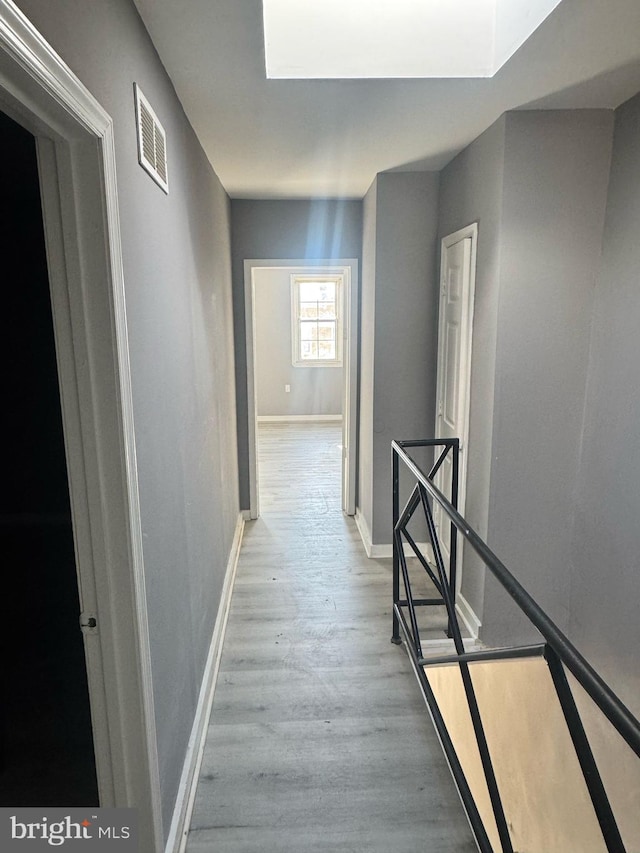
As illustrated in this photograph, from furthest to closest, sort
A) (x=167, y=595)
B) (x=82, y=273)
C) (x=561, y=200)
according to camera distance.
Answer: (x=561, y=200) < (x=167, y=595) < (x=82, y=273)

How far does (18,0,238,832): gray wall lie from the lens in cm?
121

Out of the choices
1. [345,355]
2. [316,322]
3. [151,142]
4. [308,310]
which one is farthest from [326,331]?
[151,142]

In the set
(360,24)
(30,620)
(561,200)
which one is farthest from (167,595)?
(561,200)

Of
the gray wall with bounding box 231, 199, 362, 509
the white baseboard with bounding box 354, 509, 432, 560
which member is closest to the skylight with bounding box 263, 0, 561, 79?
the gray wall with bounding box 231, 199, 362, 509

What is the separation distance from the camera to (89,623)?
4.12 ft

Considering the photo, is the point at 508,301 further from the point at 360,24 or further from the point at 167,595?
the point at 167,595

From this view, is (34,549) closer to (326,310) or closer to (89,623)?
(89,623)

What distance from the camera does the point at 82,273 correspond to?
1.10 metres

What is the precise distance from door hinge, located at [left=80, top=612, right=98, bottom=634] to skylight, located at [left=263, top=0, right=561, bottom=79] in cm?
181

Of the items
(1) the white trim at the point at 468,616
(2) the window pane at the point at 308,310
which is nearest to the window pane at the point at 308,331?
(2) the window pane at the point at 308,310

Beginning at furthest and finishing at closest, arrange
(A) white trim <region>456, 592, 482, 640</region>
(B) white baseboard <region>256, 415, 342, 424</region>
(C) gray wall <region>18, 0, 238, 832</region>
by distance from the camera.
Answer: (B) white baseboard <region>256, 415, 342, 424</region>, (A) white trim <region>456, 592, 482, 640</region>, (C) gray wall <region>18, 0, 238, 832</region>

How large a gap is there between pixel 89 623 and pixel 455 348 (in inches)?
92.6

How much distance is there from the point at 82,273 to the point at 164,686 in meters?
1.21

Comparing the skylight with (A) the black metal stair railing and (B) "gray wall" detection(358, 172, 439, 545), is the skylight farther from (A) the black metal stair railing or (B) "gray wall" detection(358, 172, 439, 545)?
(A) the black metal stair railing
